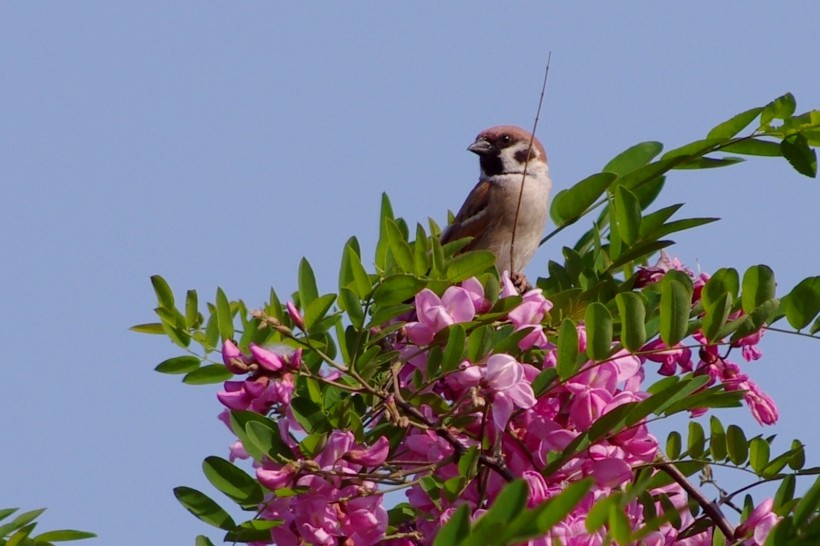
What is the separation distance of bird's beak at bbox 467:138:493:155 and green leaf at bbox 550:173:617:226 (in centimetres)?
327

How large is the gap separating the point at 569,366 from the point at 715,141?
0.98m

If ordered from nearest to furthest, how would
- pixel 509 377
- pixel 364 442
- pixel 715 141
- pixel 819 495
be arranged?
pixel 819 495
pixel 509 377
pixel 364 442
pixel 715 141

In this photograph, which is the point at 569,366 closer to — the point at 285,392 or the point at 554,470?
the point at 554,470

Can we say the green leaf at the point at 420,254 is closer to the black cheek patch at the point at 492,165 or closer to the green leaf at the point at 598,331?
the green leaf at the point at 598,331

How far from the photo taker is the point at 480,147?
675cm

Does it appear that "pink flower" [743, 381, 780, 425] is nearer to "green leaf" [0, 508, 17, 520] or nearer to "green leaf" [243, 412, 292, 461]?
"green leaf" [243, 412, 292, 461]

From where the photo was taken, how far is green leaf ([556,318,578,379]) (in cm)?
265

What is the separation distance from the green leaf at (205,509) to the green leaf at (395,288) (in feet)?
1.97

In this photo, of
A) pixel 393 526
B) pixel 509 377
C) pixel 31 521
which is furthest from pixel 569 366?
pixel 31 521

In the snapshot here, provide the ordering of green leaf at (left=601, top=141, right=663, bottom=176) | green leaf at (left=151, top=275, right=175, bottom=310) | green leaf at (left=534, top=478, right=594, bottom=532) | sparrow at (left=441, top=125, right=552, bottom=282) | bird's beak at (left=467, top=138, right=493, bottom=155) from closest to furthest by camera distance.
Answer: green leaf at (left=534, top=478, right=594, bottom=532), green leaf at (left=151, top=275, right=175, bottom=310), green leaf at (left=601, top=141, right=663, bottom=176), sparrow at (left=441, top=125, right=552, bottom=282), bird's beak at (left=467, top=138, right=493, bottom=155)

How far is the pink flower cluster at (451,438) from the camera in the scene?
260cm

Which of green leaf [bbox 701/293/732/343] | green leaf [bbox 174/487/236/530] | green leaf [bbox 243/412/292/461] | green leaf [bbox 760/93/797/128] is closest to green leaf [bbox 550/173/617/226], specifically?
green leaf [bbox 760/93/797/128]

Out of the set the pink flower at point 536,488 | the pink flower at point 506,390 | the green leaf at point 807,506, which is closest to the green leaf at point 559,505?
the green leaf at point 807,506

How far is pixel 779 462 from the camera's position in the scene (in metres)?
3.00
